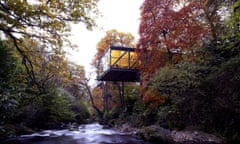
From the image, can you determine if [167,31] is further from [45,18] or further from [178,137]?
[45,18]

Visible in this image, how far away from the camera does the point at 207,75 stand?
8.98 metres

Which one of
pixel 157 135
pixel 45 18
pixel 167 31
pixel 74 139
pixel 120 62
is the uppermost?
pixel 167 31

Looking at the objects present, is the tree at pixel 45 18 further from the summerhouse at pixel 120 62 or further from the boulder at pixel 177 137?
the summerhouse at pixel 120 62

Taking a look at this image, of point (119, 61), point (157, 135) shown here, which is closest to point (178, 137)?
point (157, 135)

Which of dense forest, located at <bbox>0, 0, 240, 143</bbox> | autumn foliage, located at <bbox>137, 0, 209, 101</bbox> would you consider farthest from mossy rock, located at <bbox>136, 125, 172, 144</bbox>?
autumn foliage, located at <bbox>137, 0, 209, 101</bbox>

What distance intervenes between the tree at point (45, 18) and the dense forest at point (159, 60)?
23 millimetres

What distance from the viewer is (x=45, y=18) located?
5.88 m

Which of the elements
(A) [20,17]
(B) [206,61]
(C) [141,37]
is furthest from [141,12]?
(A) [20,17]

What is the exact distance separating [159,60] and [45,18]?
8638 mm

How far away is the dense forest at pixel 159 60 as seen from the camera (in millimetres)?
6094

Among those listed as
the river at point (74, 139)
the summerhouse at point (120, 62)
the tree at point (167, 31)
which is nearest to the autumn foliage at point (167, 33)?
the tree at point (167, 31)

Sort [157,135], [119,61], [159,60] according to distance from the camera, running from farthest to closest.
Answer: [119,61] → [159,60] → [157,135]

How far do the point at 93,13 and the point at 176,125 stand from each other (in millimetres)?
6853

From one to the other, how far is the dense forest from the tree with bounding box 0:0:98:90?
0.02 metres
